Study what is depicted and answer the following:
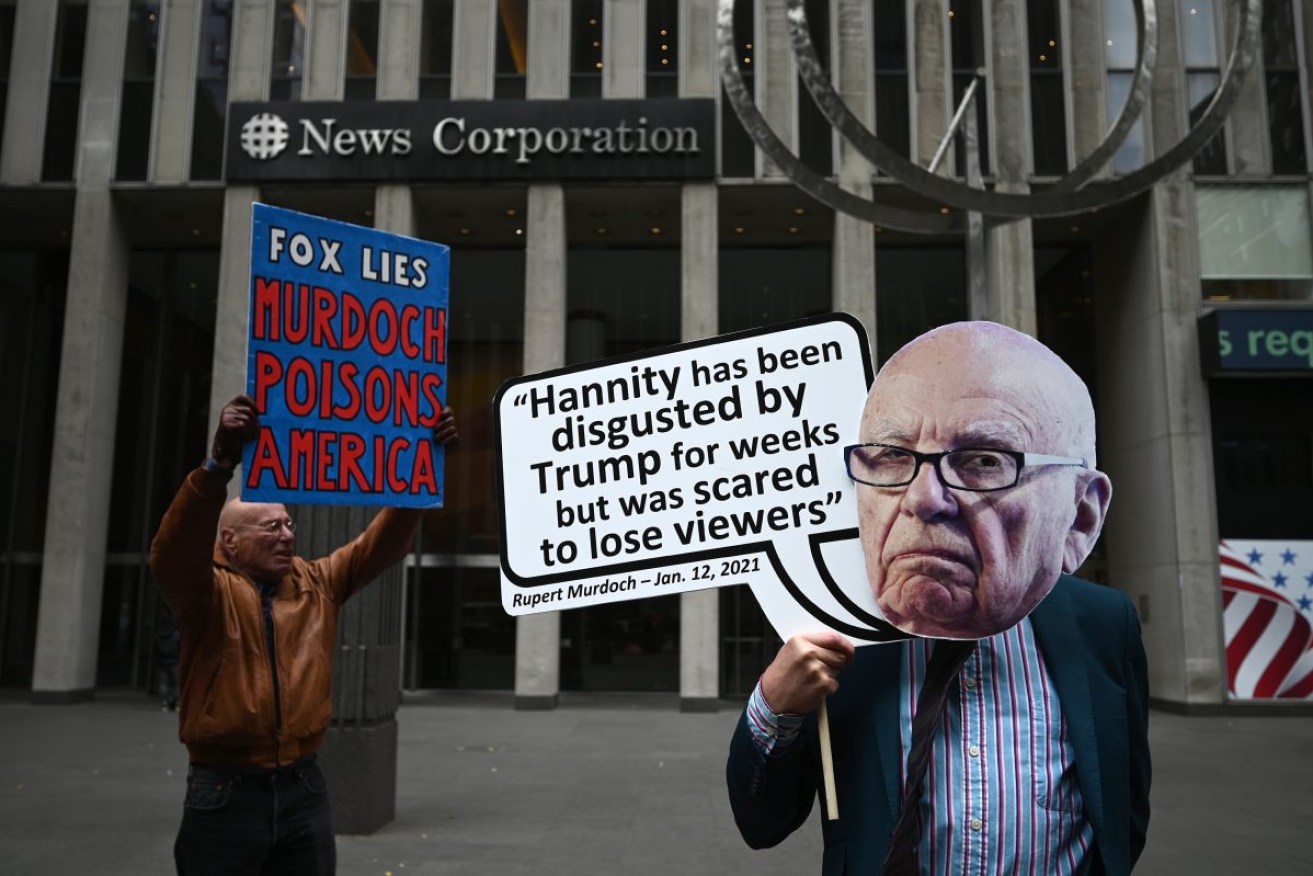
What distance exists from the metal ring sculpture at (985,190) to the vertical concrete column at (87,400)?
14.2 meters

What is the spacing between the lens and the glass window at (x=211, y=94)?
21516mm

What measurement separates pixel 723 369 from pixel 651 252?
2205 centimetres

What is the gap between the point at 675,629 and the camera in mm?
22438

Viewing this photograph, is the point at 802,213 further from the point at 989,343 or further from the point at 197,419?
the point at 989,343

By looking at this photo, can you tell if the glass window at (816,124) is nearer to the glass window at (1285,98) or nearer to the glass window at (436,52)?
the glass window at (436,52)

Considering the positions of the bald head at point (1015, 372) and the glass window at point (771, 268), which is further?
the glass window at point (771, 268)

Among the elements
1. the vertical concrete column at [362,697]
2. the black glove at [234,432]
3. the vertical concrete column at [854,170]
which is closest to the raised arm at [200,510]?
the black glove at [234,432]

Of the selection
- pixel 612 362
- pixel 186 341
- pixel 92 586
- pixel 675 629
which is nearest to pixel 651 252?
pixel 675 629

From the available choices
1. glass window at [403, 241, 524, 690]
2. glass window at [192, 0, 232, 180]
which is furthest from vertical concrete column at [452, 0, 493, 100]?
glass window at [403, 241, 524, 690]

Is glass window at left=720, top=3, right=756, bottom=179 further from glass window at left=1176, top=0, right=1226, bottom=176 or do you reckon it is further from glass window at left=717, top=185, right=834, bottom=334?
glass window at left=1176, top=0, right=1226, bottom=176

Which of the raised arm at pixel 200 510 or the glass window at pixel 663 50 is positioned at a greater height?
the glass window at pixel 663 50

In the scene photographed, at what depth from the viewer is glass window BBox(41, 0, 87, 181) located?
21578 mm

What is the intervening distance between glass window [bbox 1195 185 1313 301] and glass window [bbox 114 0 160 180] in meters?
21.0

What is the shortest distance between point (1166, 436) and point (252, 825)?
19708 millimetres
